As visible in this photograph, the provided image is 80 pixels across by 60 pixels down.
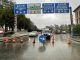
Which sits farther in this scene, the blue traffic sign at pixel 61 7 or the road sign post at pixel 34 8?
the road sign post at pixel 34 8

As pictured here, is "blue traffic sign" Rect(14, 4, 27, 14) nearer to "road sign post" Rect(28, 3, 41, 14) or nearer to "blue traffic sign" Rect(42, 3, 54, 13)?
"road sign post" Rect(28, 3, 41, 14)

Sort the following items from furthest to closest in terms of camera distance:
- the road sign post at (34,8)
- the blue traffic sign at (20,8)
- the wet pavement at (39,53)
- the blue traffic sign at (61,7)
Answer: the blue traffic sign at (20,8) → the road sign post at (34,8) → the blue traffic sign at (61,7) → the wet pavement at (39,53)

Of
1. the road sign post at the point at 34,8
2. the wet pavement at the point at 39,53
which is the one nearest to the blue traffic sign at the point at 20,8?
the road sign post at the point at 34,8

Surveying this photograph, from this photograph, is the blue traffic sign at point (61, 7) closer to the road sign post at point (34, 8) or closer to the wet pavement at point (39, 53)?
the road sign post at point (34, 8)

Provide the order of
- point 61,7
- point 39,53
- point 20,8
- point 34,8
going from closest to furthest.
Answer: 1. point 39,53
2. point 61,7
3. point 34,8
4. point 20,8

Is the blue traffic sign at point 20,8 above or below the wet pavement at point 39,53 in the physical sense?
above

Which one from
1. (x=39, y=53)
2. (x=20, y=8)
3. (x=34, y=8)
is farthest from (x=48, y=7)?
(x=39, y=53)

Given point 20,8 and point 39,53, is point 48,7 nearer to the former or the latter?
point 20,8

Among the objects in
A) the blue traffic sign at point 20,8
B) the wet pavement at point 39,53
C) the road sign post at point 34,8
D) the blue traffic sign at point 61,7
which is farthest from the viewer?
the blue traffic sign at point 20,8

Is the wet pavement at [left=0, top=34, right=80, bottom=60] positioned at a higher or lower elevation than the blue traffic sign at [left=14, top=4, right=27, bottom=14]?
lower

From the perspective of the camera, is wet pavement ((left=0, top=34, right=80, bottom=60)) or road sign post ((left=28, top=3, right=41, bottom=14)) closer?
wet pavement ((left=0, top=34, right=80, bottom=60))

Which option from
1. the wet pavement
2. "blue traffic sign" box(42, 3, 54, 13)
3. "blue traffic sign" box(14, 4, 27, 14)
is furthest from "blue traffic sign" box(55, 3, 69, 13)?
the wet pavement

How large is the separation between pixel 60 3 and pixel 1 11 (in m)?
24.4

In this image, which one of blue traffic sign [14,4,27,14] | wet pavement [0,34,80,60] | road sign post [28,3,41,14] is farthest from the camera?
blue traffic sign [14,4,27,14]
